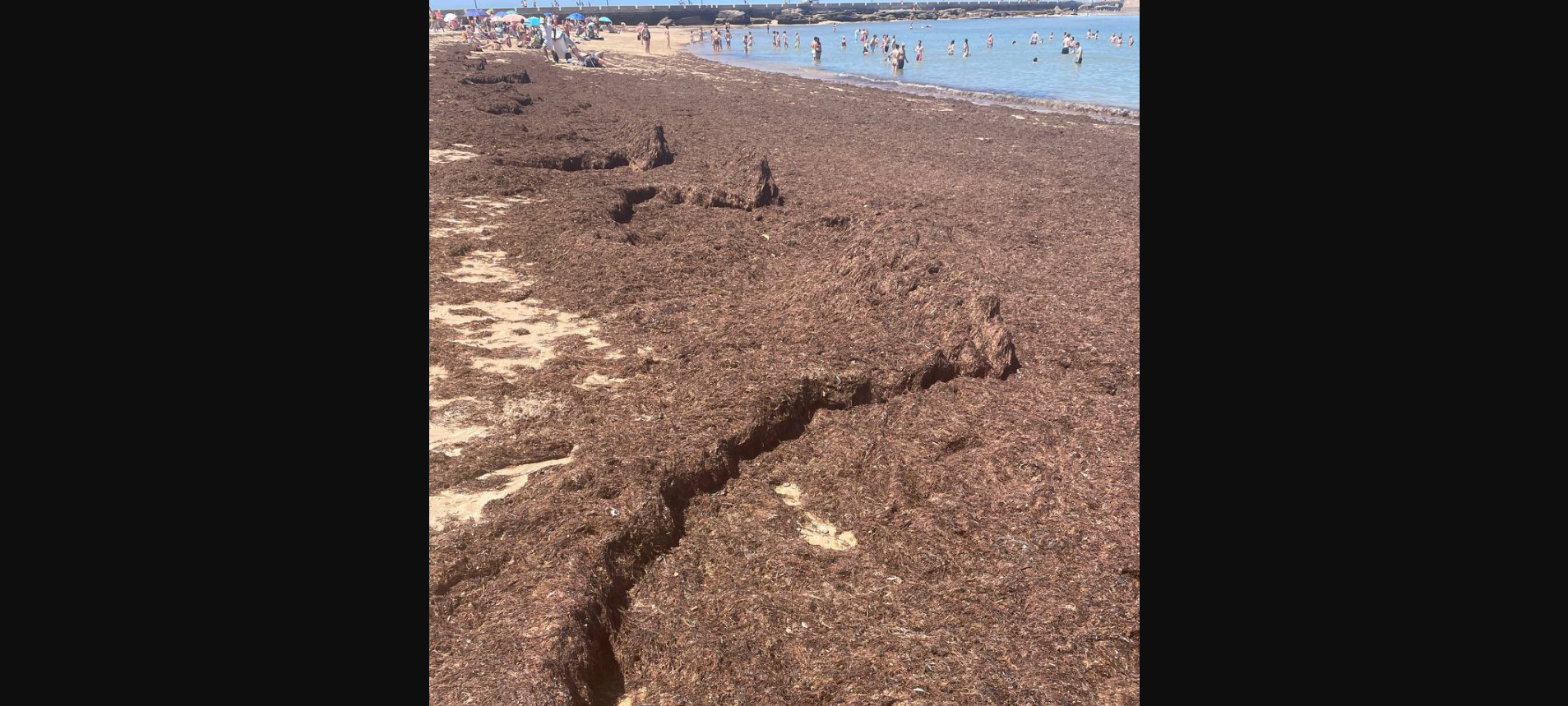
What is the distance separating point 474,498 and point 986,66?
46.2 meters

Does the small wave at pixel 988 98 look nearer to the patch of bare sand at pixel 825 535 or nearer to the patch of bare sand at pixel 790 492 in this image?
the patch of bare sand at pixel 790 492

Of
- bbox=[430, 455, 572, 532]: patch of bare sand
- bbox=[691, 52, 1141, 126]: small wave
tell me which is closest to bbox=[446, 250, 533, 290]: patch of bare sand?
bbox=[430, 455, 572, 532]: patch of bare sand

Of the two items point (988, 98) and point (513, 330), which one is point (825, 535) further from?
point (988, 98)

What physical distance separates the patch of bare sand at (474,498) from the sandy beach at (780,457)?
2cm

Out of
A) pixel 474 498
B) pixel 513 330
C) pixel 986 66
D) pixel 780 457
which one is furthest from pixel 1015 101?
pixel 474 498

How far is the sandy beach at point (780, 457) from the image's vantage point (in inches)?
133

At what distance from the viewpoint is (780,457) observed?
5113 millimetres

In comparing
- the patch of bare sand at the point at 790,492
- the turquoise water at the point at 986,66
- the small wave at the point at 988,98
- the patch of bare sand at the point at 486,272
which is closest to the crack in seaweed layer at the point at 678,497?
the patch of bare sand at the point at 790,492

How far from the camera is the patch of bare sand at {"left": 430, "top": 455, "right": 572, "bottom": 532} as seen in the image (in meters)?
4.39

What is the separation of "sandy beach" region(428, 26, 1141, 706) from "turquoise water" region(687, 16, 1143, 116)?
13.2m

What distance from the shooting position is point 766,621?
360 cm

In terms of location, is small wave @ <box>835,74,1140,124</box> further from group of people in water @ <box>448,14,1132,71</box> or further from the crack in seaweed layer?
the crack in seaweed layer
